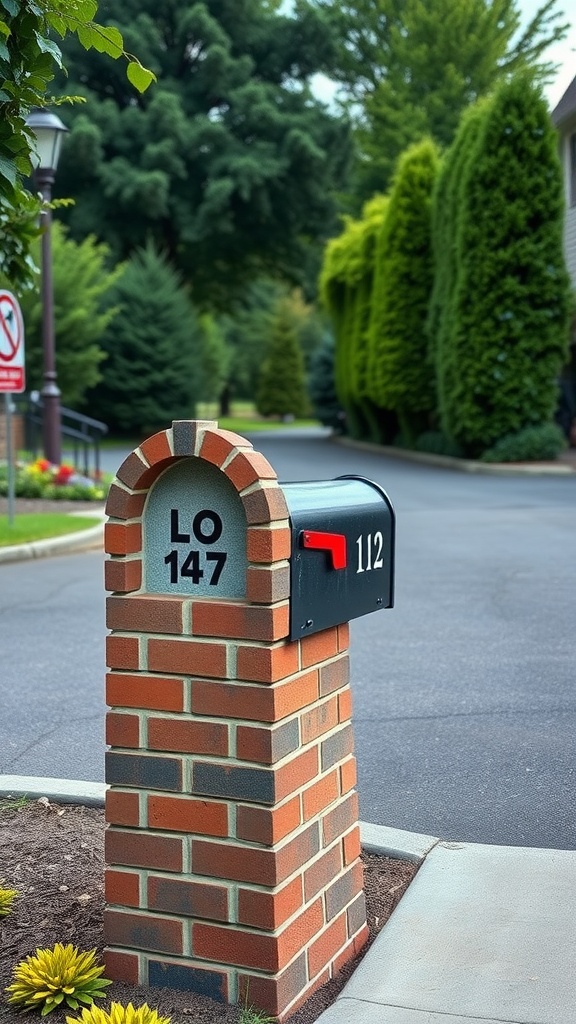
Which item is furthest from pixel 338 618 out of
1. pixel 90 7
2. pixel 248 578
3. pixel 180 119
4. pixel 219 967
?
pixel 180 119

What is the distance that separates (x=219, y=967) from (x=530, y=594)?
21.3 ft

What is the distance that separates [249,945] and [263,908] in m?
0.10

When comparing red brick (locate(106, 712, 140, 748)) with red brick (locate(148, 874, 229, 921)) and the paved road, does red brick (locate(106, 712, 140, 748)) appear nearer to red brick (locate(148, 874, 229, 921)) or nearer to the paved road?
red brick (locate(148, 874, 229, 921))

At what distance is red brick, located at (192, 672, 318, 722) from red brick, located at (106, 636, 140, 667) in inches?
6.9

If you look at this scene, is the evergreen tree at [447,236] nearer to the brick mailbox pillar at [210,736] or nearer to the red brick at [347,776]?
the red brick at [347,776]

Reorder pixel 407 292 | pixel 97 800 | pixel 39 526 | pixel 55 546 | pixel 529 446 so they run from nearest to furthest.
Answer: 1. pixel 97 800
2. pixel 55 546
3. pixel 39 526
4. pixel 529 446
5. pixel 407 292

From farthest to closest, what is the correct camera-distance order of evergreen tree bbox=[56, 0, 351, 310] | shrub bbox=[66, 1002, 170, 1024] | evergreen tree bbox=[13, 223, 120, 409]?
1. evergreen tree bbox=[56, 0, 351, 310]
2. evergreen tree bbox=[13, 223, 120, 409]
3. shrub bbox=[66, 1002, 170, 1024]

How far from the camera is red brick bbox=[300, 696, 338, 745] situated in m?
2.73

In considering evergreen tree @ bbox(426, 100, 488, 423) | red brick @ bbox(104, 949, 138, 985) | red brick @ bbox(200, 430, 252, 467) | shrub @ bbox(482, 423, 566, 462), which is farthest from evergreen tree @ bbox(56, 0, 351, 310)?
red brick @ bbox(104, 949, 138, 985)

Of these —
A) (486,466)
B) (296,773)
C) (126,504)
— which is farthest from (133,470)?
(486,466)

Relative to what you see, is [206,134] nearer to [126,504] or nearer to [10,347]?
[10,347]

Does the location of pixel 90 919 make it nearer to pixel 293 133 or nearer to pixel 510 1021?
pixel 510 1021

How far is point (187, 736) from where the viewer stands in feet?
8.65

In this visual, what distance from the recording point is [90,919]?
310cm
